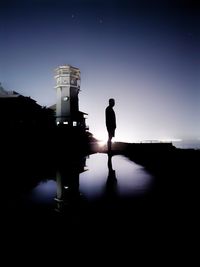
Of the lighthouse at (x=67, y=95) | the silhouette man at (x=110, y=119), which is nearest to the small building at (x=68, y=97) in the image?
the lighthouse at (x=67, y=95)

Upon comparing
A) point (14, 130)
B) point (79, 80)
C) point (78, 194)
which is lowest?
point (78, 194)

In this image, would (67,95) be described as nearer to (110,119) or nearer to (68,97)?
(68,97)

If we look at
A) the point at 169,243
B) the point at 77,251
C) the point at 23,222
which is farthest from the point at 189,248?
the point at 23,222

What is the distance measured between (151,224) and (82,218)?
59cm

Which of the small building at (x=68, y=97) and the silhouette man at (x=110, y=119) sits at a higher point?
the small building at (x=68, y=97)

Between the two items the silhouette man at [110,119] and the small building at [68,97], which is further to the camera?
the small building at [68,97]

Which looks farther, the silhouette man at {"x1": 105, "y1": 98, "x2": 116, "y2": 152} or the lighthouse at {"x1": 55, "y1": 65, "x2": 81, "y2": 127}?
the lighthouse at {"x1": 55, "y1": 65, "x2": 81, "y2": 127}

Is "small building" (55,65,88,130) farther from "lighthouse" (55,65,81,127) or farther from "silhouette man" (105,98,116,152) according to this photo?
"silhouette man" (105,98,116,152)

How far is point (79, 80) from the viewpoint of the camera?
204ft

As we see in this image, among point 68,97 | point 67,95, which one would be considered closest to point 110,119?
point 68,97

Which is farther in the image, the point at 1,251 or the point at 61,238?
the point at 61,238

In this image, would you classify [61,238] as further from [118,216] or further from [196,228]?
[196,228]

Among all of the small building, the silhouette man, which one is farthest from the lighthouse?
the silhouette man

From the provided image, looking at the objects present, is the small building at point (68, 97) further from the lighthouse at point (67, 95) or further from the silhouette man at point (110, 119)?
the silhouette man at point (110, 119)
